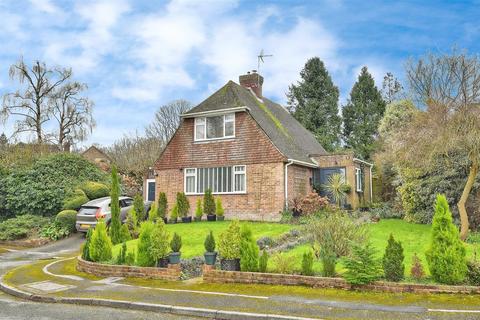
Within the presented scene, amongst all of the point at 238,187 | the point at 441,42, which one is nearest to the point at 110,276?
the point at 238,187

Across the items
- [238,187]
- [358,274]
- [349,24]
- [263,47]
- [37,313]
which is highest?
[263,47]

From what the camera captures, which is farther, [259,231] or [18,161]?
[18,161]

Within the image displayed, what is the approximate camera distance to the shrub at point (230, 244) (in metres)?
11.1

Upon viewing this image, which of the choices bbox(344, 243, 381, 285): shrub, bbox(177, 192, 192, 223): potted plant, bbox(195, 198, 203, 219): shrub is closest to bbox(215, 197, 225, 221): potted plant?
bbox(195, 198, 203, 219): shrub

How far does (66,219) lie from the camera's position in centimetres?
2359

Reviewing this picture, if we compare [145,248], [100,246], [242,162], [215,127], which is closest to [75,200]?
[215,127]

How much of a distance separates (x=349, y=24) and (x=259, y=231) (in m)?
→ 9.07

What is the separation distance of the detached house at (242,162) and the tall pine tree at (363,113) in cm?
1903

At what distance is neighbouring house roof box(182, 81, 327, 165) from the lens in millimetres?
23984

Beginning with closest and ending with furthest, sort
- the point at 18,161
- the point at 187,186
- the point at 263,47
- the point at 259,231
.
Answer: the point at 259,231, the point at 187,186, the point at 18,161, the point at 263,47

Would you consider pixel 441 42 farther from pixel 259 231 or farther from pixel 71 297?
pixel 71 297

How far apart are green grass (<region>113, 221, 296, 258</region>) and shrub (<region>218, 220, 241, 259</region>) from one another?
3.16 metres

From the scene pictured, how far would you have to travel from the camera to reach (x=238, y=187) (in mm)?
23641

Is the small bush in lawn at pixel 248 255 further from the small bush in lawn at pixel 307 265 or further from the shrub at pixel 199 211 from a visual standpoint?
the shrub at pixel 199 211
